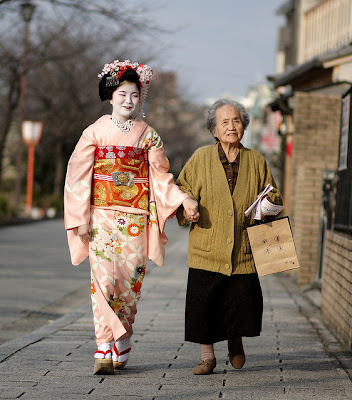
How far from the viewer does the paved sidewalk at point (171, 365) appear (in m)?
4.36

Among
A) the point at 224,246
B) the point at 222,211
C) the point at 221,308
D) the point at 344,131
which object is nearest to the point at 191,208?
the point at 222,211

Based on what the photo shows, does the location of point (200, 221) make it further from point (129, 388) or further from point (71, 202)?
point (129, 388)

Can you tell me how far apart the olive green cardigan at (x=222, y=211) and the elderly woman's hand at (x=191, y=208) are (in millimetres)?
129

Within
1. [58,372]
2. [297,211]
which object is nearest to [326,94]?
[297,211]

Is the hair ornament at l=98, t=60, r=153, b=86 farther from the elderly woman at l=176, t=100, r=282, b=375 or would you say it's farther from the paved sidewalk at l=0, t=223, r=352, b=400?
the paved sidewalk at l=0, t=223, r=352, b=400

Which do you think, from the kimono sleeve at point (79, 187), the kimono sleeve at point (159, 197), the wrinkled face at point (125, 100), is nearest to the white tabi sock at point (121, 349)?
the kimono sleeve at point (159, 197)

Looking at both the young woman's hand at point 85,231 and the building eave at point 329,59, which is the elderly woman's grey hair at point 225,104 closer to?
the young woman's hand at point 85,231

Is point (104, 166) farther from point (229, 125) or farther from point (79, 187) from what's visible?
point (229, 125)

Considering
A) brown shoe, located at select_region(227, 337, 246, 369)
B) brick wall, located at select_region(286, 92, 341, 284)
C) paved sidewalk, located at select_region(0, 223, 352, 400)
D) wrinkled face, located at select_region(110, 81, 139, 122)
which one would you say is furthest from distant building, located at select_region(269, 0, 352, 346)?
wrinkled face, located at select_region(110, 81, 139, 122)

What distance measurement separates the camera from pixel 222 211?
16.4ft

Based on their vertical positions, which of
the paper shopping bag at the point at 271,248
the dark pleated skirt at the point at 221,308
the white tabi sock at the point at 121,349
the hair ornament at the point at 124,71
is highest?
the hair ornament at the point at 124,71

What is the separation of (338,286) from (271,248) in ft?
6.51

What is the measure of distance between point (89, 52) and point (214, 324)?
34.4m

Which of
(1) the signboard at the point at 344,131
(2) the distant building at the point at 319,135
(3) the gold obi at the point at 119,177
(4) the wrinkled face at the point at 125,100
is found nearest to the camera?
(3) the gold obi at the point at 119,177
